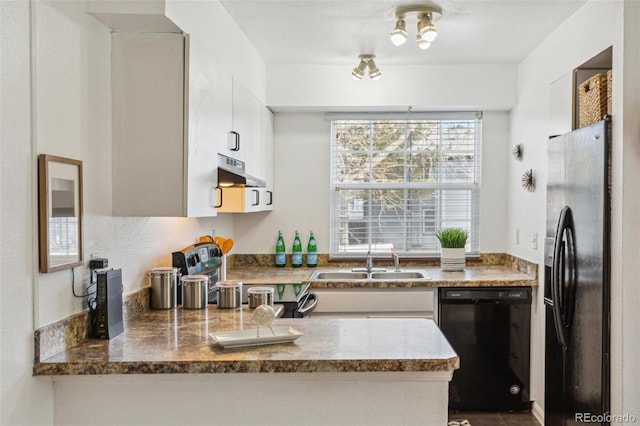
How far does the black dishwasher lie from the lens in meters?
3.56

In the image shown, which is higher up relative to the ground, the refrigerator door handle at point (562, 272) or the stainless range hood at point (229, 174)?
the stainless range hood at point (229, 174)

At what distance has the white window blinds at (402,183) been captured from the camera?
14.3 feet

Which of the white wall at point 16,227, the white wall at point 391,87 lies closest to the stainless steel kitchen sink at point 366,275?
the white wall at point 391,87

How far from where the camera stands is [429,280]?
11.7ft

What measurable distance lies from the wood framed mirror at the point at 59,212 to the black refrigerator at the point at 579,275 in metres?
2.11

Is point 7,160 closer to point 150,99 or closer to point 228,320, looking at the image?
point 150,99

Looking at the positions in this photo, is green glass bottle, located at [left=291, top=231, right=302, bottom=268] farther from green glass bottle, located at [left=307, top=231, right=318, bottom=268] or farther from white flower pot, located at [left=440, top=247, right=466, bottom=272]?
white flower pot, located at [left=440, top=247, right=466, bottom=272]

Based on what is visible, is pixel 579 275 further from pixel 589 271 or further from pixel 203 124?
pixel 203 124

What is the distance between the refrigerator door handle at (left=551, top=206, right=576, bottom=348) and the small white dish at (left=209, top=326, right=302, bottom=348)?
4.68 feet

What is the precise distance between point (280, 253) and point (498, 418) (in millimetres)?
1931

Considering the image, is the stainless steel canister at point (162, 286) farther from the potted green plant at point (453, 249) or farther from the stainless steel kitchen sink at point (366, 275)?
the potted green plant at point (453, 249)

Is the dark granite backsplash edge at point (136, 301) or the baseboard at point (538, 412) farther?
the baseboard at point (538, 412)

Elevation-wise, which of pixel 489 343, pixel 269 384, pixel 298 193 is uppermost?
pixel 298 193

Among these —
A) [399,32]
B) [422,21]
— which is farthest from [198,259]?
[422,21]
